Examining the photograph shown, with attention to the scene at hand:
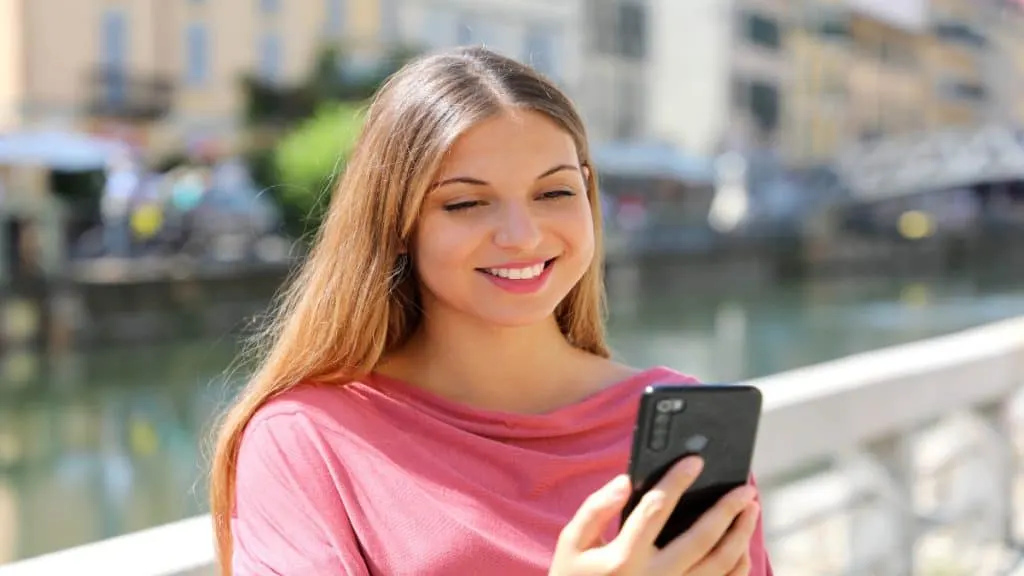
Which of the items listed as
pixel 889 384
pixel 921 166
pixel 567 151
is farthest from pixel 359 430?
pixel 921 166

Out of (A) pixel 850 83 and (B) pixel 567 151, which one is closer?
(B) pixel 567 151

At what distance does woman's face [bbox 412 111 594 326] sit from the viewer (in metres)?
1.14

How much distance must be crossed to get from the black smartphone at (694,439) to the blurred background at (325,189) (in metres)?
0.69

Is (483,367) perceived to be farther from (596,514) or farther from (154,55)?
(154,55)

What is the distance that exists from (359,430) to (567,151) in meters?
0.31

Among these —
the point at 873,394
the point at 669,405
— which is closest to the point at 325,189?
the point at 669,405

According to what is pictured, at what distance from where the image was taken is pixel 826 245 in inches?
1082

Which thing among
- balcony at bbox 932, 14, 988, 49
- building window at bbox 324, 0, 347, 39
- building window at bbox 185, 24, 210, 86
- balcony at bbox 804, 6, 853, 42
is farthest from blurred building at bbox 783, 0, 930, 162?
building window at bbox 185, 24, 210, 86

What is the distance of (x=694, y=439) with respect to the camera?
961 millimetres

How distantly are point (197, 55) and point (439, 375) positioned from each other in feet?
71.1

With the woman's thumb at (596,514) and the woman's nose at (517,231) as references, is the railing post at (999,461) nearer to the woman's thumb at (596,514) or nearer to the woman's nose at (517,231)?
the woman's nose at (517,231)

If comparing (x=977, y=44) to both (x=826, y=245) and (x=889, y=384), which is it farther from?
(x=889, y=384)

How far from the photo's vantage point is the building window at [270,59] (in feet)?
74.4

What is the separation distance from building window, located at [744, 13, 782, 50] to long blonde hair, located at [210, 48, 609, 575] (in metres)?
32.6
